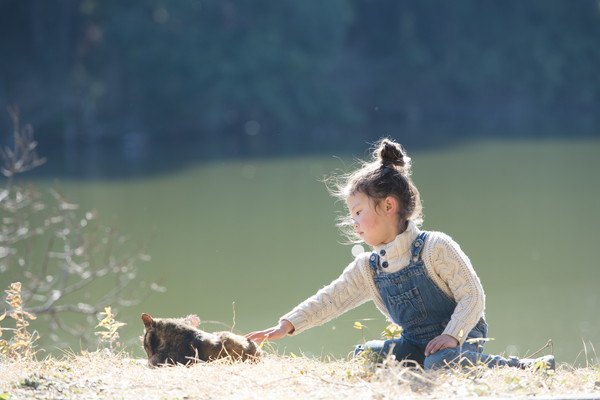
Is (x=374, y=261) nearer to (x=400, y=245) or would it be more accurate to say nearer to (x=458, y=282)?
(x=400, y=245)

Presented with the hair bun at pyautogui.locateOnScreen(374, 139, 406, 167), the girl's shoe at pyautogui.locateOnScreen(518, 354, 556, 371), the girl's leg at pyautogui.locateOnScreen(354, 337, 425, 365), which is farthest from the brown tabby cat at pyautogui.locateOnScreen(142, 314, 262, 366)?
the girl's shoe at pyautogui.locateOnScreen(518, 354, 556, 371)

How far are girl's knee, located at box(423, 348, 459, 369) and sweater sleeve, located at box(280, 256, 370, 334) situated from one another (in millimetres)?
517

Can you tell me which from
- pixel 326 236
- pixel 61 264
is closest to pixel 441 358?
pixel 61 264

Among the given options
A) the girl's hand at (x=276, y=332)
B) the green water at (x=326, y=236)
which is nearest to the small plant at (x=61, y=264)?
the green water at (x=326, y=236)

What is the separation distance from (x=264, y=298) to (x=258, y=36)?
65.9ft

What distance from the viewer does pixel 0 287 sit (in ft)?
33.6

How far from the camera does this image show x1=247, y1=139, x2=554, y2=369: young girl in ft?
12.5

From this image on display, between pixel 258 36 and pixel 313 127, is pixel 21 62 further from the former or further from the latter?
pixel 313 127

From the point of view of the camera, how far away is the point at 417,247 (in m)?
3.87

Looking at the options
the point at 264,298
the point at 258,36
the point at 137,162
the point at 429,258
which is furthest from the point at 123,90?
the point at 429,258

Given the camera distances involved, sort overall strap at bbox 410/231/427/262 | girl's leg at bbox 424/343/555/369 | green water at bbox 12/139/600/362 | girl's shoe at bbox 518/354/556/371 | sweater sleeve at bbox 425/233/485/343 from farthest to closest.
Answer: green water at bbox 12/139/600/362 < overall strap at bbox 410/231/427/262 < sweater sleeve at bbox 425/233/485/343 < girl's leg at bbox 424/343/555/369 < girl's shoe at bbox 518/354/556/371

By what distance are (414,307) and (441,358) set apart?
318mm

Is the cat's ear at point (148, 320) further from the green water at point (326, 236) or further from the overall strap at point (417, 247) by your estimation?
the green water at point (326, 236)

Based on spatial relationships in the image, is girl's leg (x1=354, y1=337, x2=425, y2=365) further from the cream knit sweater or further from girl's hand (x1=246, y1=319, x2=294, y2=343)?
girl's hand (x1=246, y1=319, x2=294, y2=343)
